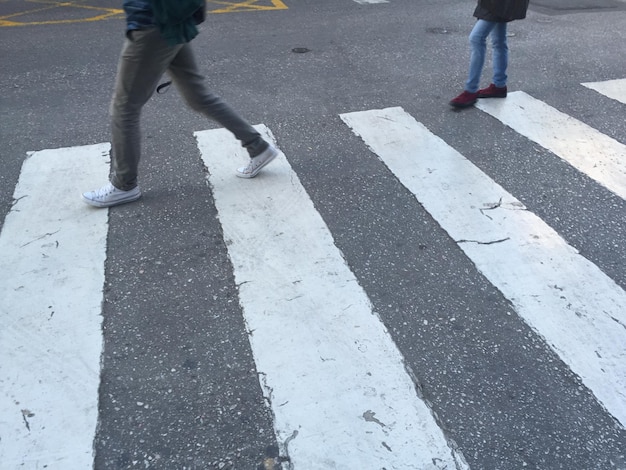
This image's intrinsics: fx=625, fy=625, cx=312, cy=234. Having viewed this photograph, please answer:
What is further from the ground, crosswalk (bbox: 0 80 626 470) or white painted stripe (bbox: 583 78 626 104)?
crosswalk (bbox: 0 80 626 470)

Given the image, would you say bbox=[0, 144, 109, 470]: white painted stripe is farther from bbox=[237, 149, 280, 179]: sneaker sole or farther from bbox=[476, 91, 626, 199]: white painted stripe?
bbox=[476, 91, 626, 199]: white painted stripe

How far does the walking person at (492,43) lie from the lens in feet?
17.3

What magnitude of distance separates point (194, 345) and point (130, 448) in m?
0.63

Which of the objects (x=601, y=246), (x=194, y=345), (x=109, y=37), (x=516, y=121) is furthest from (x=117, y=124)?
(x=109, y=37)

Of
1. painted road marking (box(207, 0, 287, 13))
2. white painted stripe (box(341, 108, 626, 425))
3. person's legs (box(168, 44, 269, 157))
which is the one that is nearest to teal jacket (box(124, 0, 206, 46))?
person's legs (box(168, 44, 269, 157))

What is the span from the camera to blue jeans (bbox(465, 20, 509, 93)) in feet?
18.3

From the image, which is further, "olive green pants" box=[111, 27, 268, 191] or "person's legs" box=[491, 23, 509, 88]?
"person's legs" box=[491, 23, 509, 88]

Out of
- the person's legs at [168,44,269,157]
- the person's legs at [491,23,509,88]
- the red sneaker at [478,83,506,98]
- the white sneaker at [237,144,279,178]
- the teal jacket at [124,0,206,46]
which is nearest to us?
the teal jacket at [124,0,206,46]

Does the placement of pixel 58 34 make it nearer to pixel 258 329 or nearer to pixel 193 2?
pixel 193 2

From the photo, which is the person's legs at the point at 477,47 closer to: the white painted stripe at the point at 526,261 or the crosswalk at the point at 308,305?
the white painted stripe at the point at 526,261

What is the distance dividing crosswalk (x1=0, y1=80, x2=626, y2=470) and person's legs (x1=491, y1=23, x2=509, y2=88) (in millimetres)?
1174

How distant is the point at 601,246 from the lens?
3.78 m

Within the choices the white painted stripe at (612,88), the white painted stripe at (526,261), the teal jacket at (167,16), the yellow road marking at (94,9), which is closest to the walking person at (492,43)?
the white painted stripe at (526,261)

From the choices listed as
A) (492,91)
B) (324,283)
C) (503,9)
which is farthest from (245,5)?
(324,283)
